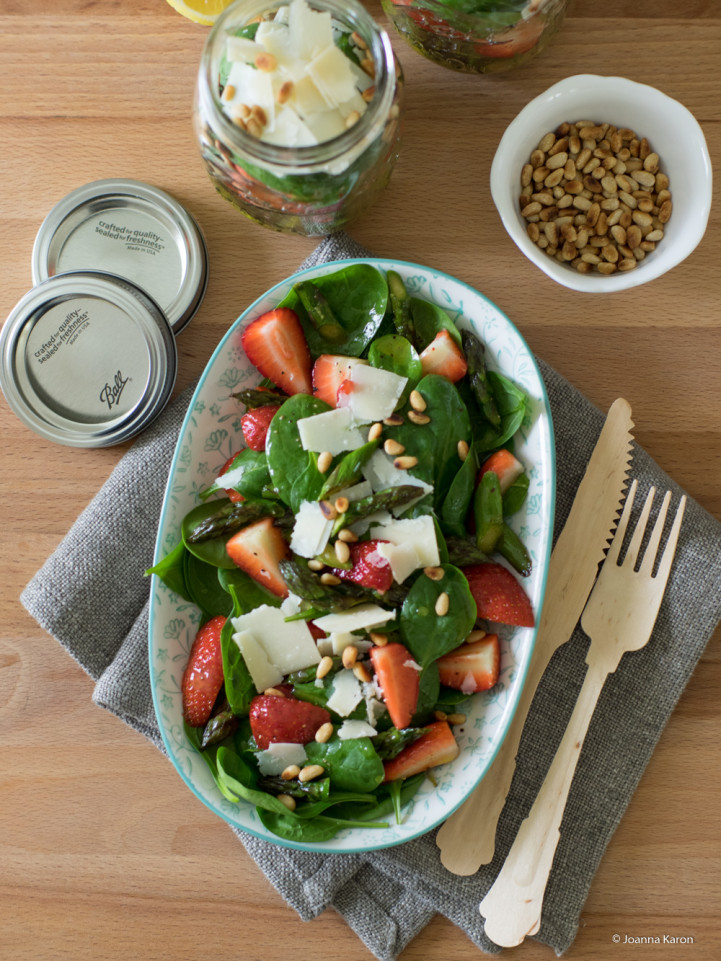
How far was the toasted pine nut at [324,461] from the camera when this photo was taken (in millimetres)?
1213

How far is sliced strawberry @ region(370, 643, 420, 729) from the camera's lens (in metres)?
1.20

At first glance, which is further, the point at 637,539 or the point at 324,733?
the point at 637,539

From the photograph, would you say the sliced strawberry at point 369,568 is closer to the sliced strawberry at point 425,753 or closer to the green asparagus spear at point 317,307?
the sliced strawberry at point 425,753

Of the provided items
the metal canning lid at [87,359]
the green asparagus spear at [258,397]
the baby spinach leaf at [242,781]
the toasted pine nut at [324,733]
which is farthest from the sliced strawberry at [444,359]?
the baby spinach leaf at [242,781]

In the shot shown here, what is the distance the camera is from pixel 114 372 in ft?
4.75

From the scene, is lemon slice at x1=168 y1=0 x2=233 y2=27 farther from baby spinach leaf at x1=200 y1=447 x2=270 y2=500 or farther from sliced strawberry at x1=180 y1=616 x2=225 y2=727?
sliced strawberry at x1=180 y1=616 x2=225 y2=727

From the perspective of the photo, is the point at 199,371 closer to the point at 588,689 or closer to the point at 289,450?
the point at 289,450

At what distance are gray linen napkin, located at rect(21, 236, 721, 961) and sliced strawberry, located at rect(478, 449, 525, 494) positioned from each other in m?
0.16

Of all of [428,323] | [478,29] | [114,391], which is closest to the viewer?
[478,29]

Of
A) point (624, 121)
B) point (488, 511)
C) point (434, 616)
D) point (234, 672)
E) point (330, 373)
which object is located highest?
point (624, 121)

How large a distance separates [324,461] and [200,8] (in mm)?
822

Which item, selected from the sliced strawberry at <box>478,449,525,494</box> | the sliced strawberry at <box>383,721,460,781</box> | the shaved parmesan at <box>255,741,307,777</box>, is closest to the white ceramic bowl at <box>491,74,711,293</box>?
the sliced strawberry at <box>478,449,525,494</box>

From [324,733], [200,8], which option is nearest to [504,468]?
[324,733]

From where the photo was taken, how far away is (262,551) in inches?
49.2
